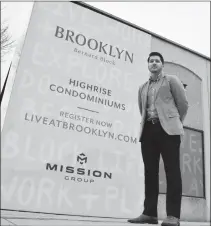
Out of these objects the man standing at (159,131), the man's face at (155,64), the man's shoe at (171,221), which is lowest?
the man's shoe at (171,221)

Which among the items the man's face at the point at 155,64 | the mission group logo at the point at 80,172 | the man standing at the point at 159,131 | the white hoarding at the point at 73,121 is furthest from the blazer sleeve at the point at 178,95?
the mission group logo at the point at 80,172

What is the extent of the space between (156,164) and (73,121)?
0.76m

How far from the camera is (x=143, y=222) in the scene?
1.61 m

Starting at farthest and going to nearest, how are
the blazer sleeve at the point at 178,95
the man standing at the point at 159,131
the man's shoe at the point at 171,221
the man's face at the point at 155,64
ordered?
the man's face at the point at 155,64 < the blazer sleeve at the point at 178,95 < the man standing at the point at 159,131 < the man's shoe at the point at 171,221

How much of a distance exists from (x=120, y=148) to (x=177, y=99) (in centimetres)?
70

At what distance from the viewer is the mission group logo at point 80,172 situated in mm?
1872

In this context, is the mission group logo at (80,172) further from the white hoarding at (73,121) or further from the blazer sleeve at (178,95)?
the blazer sleeve at (178,95)

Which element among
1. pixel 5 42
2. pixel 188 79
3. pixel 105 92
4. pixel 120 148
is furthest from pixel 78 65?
pixel 5 42

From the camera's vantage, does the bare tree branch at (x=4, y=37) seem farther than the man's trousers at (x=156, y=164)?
Yes

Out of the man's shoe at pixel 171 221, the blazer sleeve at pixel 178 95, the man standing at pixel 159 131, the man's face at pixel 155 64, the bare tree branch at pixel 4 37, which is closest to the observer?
the man's shoe at pixel 171 221

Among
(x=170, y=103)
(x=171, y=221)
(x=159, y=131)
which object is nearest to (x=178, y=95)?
(x=170, y=103)

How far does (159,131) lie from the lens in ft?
5.49

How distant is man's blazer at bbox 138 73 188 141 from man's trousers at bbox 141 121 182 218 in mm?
64

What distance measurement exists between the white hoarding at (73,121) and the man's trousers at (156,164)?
1.31 feet
